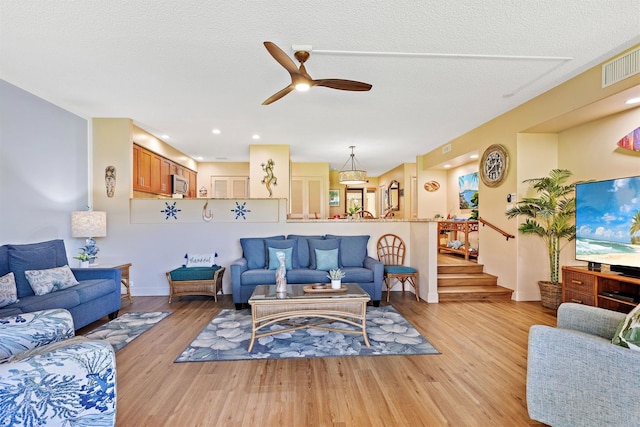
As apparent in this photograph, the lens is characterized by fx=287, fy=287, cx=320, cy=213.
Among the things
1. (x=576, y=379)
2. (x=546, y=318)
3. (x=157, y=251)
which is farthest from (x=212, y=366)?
(x=546, y=318)

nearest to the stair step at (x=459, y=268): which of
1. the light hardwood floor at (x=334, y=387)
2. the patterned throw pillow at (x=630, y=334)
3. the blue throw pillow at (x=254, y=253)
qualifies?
the light hardwood floor at (x=334, y=387)

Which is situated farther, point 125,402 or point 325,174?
point 325,174

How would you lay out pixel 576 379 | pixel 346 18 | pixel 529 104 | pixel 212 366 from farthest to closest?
pixel 529 104 → pixel 212 366 → pixel 346 18 → pixel 576 379

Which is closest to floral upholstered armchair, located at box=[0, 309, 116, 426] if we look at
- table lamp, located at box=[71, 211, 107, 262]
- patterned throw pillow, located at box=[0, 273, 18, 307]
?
patterned throw pillow, located at box=[0, 273, 18, 307]

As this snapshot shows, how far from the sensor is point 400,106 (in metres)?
4.15

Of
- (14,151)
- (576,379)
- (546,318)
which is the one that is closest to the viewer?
(576,379)

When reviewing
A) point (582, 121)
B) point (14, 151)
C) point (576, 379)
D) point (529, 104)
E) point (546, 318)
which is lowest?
point (546, 318)

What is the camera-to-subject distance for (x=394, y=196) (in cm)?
928

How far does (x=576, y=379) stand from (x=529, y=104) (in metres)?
3.79

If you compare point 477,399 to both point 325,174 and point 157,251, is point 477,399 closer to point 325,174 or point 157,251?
point 157,251

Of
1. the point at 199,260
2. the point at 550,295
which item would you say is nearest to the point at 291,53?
the point at 199,260

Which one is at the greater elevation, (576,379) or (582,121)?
(582,121)

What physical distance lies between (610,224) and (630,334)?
2294mm

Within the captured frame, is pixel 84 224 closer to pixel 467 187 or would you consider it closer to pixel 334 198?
pixel 467 187
